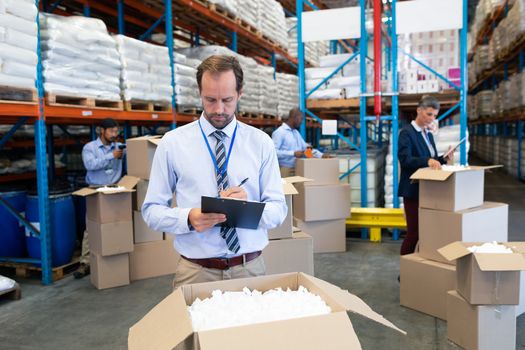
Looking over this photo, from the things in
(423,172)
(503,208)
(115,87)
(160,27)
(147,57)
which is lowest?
A: (503,208)

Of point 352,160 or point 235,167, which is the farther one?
point 352,160

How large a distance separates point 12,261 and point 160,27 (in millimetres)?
5177

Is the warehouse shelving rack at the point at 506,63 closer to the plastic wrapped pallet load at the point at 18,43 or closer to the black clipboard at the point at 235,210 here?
the plastic wrapped pallet load at the point at 18,43

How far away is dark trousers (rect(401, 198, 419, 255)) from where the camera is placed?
4.84m

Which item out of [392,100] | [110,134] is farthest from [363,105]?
[110,134]

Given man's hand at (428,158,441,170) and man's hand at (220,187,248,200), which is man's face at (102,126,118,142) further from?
man's hand at (220,187,248,200)

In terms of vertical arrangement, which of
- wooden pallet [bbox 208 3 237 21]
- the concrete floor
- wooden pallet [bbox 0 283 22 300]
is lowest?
the concrete floor

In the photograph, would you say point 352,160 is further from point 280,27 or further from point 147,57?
point 280,27

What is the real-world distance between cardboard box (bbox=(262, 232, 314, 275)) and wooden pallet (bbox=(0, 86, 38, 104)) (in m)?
2.80

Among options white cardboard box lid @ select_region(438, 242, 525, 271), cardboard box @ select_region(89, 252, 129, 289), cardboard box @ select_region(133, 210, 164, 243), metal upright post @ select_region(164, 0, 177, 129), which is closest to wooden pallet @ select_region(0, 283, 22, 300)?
cardboard box @ select_region(89, 252, 129, 289)

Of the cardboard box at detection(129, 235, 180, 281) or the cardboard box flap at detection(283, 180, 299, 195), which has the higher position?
the cardboard box flap at detection(283, 180, 299, 195)

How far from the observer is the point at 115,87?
18.8 ft

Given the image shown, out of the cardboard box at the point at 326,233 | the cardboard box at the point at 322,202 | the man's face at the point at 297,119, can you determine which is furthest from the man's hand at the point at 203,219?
the man's face at the point at 297,119

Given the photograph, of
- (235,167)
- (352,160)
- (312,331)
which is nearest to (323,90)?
(352,160)
